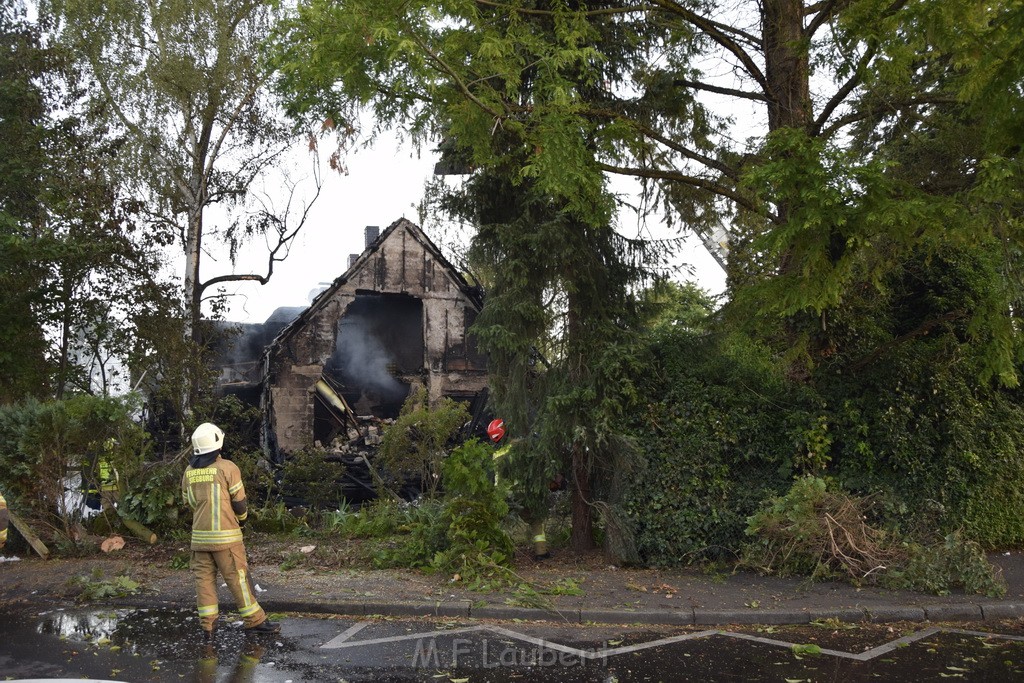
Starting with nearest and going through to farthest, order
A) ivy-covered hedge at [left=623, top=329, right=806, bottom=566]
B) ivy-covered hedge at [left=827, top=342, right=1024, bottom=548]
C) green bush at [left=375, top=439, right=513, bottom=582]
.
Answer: green bush at [left=375, top=439, right=513, bottom=582]
ivy-covered hedge at [left=827, top=342, right=1024, bottom=548]
ivy-covered hedge at [left=623, top=329, right=806, bottom=566]

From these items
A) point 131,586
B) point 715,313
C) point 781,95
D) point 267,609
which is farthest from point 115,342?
point 781,95

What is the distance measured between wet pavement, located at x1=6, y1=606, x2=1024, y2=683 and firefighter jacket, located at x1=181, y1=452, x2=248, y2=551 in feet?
2.70

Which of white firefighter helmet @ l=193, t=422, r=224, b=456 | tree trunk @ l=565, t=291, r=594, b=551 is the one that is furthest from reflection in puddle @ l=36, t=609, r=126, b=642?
tree trunk @ l=565, t=291, r=594, b=551

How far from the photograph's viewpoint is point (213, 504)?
713 centimetres

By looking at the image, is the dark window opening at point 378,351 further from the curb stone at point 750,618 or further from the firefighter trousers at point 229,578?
the firefighter trousers at point 229,578

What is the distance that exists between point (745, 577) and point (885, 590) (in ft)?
4.86

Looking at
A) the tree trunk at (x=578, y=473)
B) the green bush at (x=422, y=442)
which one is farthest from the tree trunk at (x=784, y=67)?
the green bush at (x=422, y=442)

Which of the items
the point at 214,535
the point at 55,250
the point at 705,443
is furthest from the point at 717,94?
the point at 55,250

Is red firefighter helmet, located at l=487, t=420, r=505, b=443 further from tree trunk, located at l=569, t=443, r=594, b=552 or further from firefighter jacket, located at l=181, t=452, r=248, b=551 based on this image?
firefighter jacket, located at l=181, t=452, r=248, b=551

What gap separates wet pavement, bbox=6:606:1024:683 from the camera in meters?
6.08

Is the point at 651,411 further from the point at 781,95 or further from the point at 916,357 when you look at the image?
the point at 781,95

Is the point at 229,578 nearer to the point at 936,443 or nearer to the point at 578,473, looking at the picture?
the point at 578,473

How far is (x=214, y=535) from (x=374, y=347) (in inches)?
852

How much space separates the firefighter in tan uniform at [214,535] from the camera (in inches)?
277
